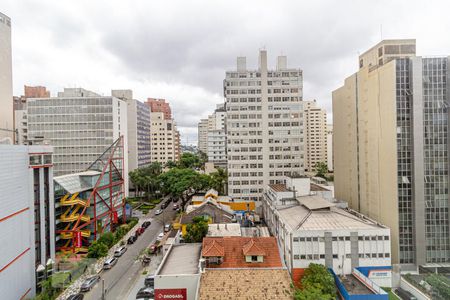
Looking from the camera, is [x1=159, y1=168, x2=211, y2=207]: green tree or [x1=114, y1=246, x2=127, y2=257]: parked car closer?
[x1=114, y1=246, x2=127, y2=257]: parked car

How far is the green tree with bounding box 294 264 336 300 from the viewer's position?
23841 mm

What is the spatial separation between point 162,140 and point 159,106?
42504mm

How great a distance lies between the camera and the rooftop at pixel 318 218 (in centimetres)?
3250

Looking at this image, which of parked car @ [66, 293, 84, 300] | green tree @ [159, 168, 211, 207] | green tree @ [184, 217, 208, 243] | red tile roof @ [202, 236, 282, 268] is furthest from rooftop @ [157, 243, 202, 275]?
green tree @ [159, 168, 211, 207]

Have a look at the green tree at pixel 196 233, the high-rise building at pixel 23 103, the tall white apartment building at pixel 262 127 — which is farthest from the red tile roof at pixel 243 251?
the high-rise building at pixel 23 103

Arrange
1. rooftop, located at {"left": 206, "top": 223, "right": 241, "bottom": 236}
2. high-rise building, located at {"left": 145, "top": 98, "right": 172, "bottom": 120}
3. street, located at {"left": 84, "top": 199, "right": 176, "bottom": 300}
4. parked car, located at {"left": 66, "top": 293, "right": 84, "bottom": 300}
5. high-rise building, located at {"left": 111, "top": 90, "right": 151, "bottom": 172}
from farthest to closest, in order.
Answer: high-rise building, located at {"left": 145, "top": 98, "right": 172, "bottom": 120}
high-rise building, located at {"left": 111, "top": 90, "right": 151, "bottom": 172}
rooftop, located at {"left": 206, "top": 223, "right": 241, "bottom": 236}
street, located at {"left": 84, "top": 199, "right": 176, "bottom": 300}
parked car, located at {"left": 66, "top": 293, "right": 84, "bottom": 300}

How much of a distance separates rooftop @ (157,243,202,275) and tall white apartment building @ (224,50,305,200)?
3425 cm

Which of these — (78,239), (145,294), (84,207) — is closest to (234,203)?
(84,207)

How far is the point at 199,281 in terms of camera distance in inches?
912

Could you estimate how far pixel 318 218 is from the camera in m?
35.1

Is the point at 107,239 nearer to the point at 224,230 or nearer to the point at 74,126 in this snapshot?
the point at 224,230

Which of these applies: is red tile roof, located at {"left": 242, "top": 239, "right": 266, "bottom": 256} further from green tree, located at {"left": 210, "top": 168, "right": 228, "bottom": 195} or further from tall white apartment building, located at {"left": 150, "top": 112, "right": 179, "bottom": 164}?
tall white apartment building, located at {"left": 150, "top": 112, "right": 179, "bottom": 164}

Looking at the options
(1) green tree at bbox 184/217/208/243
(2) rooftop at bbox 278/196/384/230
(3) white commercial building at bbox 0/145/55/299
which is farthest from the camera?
(1) green tree at bbox 184/217/208/243

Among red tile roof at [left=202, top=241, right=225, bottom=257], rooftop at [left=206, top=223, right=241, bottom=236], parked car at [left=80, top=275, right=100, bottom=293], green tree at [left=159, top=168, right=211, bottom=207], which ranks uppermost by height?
green tree at [left=159, top=168, right=211, bottom=207]
